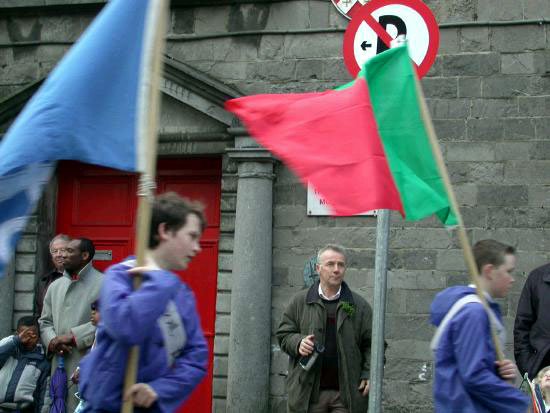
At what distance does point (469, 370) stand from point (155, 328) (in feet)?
4.72

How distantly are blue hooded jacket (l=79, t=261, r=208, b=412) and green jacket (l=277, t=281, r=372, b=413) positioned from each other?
2.30 meters

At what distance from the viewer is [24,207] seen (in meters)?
3.63

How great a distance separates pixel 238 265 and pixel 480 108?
272 centimetres

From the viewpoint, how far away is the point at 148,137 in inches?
138

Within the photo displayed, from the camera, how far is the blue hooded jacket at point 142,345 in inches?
130

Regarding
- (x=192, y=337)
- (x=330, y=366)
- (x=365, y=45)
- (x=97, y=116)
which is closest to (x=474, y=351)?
(x=192, y=337)

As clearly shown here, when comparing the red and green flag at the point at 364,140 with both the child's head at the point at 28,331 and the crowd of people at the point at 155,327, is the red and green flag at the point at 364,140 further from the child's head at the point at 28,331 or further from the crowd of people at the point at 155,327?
the child's head at the point at 28,331

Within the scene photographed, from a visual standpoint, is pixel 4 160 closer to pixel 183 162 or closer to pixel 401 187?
pixel 401 187

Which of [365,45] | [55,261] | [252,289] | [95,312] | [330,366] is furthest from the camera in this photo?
[252,289]

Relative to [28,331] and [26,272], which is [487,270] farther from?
[26,272]

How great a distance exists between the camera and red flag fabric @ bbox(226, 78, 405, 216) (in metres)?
4.21

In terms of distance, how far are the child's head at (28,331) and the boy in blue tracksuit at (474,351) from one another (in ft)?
12.6

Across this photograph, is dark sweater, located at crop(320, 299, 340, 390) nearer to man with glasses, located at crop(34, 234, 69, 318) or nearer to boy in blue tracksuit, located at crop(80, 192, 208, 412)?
boy in blue tracksuit, located at crop(80, 192, 208, 412)

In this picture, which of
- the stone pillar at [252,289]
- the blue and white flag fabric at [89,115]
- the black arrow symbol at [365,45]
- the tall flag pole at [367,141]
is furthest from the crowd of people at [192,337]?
the stone pillar at [252,289]
